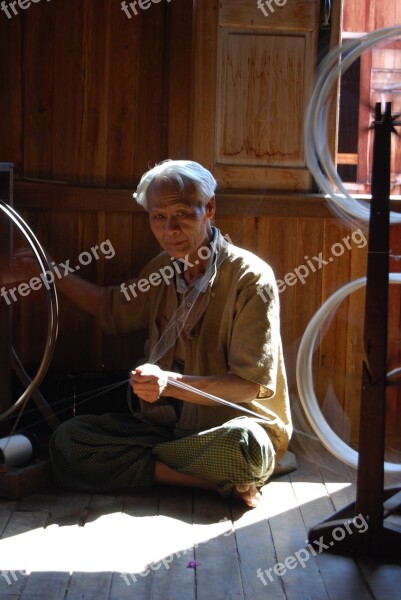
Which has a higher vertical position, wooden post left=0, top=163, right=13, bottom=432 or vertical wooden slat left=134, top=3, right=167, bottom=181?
vertical wooden slat left=134, top=3, right=167, bottom=181

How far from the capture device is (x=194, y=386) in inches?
112

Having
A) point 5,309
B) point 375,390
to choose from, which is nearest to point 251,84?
point 5,309

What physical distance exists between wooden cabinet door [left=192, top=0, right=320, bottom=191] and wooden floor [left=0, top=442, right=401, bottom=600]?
1261mm

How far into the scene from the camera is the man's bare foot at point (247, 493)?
9.53 ft

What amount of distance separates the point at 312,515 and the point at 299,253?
1.10 meters

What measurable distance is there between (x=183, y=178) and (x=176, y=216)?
13cm

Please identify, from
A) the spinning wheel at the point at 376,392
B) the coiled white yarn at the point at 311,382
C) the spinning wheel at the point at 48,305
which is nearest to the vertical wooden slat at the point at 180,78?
the coiled white yarn at the point at 311,382

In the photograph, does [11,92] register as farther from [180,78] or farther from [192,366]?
[192,366]

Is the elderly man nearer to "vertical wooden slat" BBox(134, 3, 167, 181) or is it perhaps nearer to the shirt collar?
the shirt collar

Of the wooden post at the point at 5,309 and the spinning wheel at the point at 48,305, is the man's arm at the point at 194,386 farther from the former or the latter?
the wooden post at the point at 5,309

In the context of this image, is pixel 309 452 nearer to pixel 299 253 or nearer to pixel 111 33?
pixel 299 253

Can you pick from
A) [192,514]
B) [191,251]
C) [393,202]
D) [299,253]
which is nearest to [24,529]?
[192,514]

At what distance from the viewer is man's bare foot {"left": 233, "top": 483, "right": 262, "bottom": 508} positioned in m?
2.90

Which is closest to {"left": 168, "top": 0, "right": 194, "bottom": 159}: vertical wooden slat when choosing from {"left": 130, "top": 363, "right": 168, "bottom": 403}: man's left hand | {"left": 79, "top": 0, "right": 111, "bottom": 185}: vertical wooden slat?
{"left": 79, "top": 0, "right": 111, "bottom": 185}: vertical wooden slat
